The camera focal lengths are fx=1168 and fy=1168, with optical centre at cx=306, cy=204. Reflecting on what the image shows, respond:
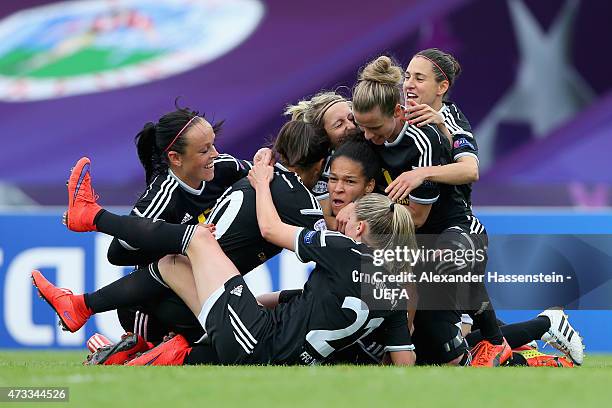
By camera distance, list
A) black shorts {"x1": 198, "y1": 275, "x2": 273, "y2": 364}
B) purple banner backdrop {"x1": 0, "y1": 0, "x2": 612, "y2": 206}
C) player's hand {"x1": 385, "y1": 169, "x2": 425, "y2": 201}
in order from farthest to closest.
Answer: purple banner backdrop {"x1": 0, "y1": 0, "x2": 612, "y2": 206}
player's hand {"x1": 385, "y1": 169, "x2": 425, "y2": 201}
black shorts {"x1": 198, "y1": 275, "x2": 273, "y2": 364}

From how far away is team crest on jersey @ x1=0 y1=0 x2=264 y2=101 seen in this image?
1219cm

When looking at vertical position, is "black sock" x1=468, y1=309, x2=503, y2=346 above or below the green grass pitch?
below

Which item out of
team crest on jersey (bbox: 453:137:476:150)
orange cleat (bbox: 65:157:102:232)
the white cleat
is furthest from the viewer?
the white cleat

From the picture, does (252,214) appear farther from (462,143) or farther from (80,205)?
(462,143)

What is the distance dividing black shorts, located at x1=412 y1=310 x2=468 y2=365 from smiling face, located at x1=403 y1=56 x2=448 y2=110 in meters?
1.19

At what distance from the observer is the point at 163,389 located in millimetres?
4391

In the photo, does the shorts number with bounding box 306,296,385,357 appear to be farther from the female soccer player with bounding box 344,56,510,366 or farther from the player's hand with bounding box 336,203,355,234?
the female soccer player with bounding box 344,56,510,366

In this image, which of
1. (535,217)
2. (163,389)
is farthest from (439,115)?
(535,217)

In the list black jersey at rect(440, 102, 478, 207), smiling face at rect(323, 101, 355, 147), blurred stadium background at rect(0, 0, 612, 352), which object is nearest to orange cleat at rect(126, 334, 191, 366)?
smiling face at rect(323, 101, 355, 147)

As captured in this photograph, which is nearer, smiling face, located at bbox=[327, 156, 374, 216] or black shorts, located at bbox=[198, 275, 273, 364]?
black shorts, located at bbox=[198, 275, 273, 364]

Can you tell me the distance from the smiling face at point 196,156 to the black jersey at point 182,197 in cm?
6

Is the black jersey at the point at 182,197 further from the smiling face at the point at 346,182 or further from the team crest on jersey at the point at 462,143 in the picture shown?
the team crest on jersey at the point at 462,143

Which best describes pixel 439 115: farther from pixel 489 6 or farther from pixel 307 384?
pixel 489 6

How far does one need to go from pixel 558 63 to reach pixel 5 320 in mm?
6241
